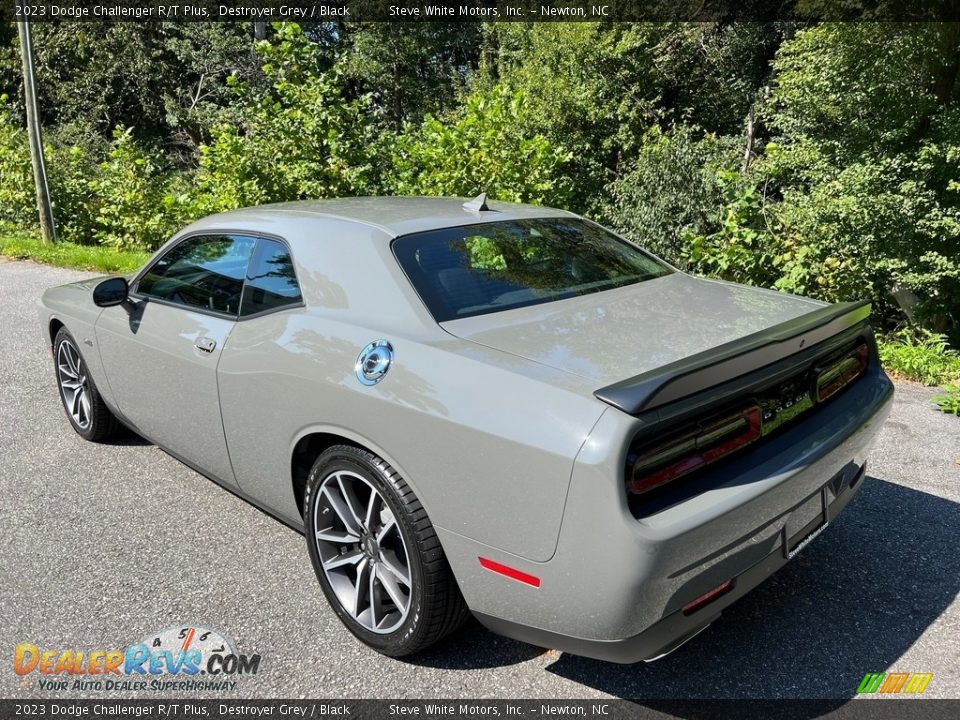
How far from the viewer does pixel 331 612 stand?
9.48 ft

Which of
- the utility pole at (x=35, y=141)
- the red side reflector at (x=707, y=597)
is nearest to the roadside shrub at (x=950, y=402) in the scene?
the red side reflector at (x=707, y=597)

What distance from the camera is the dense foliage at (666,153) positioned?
7.45 meters

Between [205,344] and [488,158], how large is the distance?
16.9 ft

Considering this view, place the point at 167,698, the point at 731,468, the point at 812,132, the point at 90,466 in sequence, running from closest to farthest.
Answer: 1. the point at 731,468
2. the point at 167,698
3. the point at 90,466
4. the point at 812,132

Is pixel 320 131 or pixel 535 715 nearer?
pixel 535 715

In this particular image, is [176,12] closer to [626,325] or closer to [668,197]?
[668,197]

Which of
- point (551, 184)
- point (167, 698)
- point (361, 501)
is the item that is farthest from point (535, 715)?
point (551, 184)

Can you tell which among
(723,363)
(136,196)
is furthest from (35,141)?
(723,363)

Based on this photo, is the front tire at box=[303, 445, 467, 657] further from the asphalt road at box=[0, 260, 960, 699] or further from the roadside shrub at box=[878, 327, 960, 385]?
the roadside shrub at box=[878, 327, 960, 385]

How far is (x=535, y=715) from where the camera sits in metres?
2.36

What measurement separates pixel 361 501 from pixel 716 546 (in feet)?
4.04

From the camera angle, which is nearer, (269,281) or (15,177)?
(269,281)

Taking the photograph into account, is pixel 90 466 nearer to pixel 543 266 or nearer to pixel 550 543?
pixel 543 266

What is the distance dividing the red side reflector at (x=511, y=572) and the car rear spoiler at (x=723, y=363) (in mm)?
554
